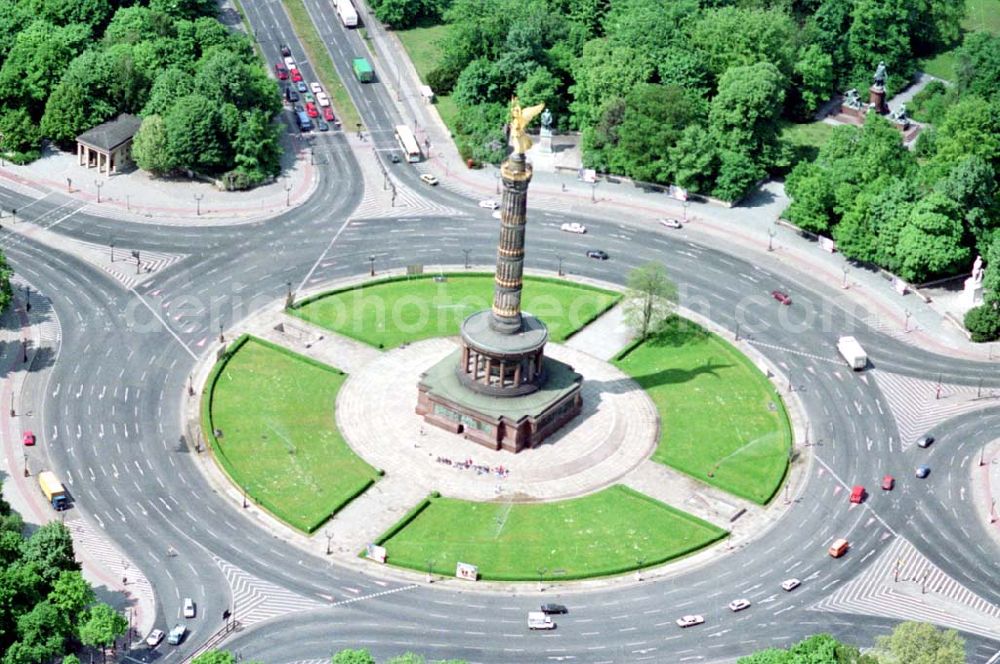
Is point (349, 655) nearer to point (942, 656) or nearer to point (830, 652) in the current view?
point (830, 652)

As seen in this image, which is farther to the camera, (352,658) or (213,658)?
(352,658)

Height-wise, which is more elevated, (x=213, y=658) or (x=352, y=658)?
(x=352, y=658)

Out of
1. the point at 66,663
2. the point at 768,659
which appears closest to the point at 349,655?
the point at 66,663

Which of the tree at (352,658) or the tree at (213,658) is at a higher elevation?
the tree at (352,658)

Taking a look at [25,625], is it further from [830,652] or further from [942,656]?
[942,656]

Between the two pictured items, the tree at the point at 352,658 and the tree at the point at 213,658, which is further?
the tree at the point at 352,658

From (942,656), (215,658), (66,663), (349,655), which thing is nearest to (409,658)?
(349,655)

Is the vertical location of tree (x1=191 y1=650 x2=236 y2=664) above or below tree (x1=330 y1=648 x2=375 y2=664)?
below

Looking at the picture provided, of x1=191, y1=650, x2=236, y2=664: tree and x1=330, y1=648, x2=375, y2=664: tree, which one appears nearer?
x1=191, y1=650, x2=236, y2=664: tree

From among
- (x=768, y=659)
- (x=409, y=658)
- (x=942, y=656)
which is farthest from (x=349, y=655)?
A: (x=942, y=656)

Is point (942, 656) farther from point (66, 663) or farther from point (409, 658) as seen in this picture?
point (66, 663)
